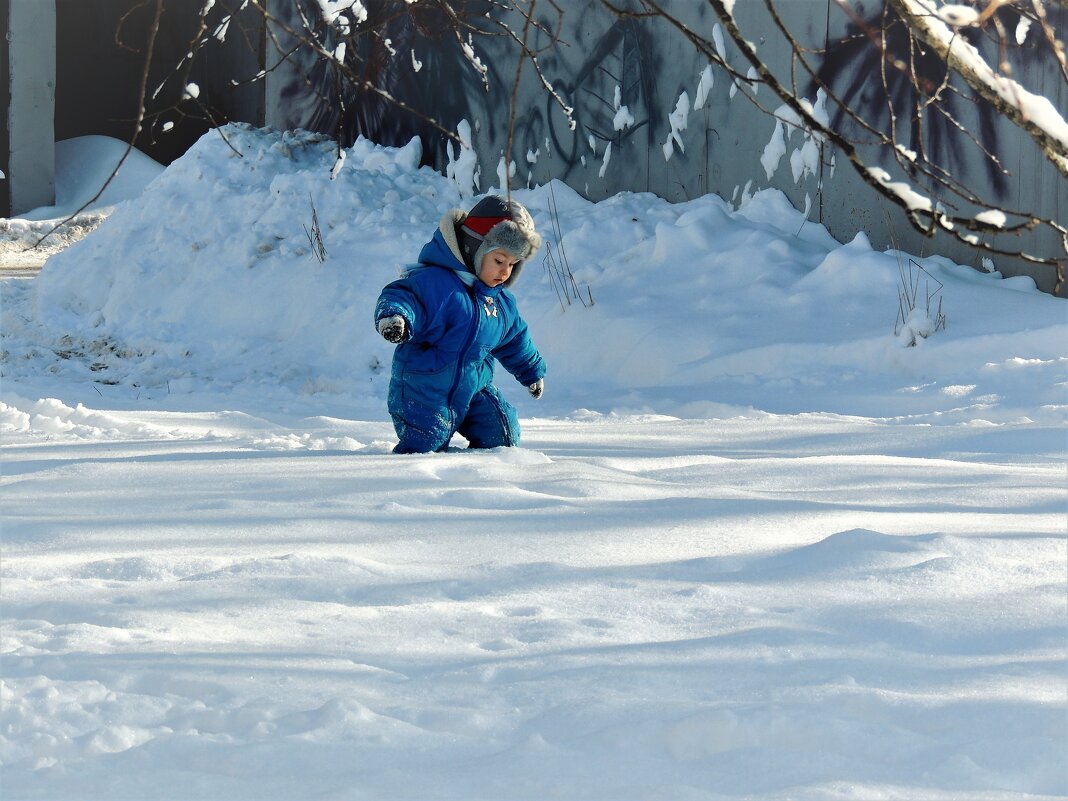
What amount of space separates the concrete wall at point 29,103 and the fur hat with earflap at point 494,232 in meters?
13.6

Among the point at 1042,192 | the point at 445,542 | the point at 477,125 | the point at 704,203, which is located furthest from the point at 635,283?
the point at 445,542

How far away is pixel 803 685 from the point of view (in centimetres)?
186

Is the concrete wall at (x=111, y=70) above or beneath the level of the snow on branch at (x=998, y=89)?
above

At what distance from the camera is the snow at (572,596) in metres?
1.67

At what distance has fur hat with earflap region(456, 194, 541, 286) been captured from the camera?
4113mm

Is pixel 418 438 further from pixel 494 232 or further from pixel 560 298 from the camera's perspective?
pixel 560 298

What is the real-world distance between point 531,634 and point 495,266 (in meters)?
2.31

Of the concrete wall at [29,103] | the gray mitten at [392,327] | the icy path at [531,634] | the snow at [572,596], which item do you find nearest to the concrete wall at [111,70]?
the concrete wall at [29,103]

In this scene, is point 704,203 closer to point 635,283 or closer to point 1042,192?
point 635,283

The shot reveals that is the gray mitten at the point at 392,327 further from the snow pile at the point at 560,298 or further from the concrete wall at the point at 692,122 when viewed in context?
the concrete wall at the point at 692,122

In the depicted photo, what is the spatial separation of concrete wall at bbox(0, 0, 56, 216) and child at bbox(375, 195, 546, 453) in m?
13.5

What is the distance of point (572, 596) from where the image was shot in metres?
2.30

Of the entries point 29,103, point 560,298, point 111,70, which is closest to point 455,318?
point 560,298

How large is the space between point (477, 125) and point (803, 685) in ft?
29.2
